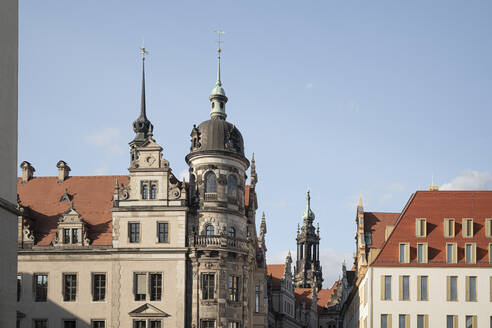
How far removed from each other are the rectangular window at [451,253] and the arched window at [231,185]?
56.0ft

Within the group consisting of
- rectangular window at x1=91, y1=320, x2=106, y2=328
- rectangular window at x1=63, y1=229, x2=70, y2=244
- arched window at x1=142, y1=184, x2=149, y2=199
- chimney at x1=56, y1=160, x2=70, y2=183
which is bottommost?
rectangular window at x1=91, y1=320, x2=106, y2=328

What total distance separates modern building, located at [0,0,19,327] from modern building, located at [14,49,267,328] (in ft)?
79.0

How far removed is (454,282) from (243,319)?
16.2 metres

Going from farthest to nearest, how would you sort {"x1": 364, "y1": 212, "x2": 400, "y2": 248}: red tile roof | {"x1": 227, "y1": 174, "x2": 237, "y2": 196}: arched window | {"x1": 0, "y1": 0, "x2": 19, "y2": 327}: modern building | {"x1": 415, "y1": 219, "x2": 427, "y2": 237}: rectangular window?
{"x1": 364, "y1": 212, "x2": 400, "y2": 248}: red tile roof, {"x1": 227, "y1": 174, "x2": 237, "y2": 196}: arched window, {"x1": 415, "y1": 219, "x2": 427, "y2": 237}: rectangular window, {"x1": 0, "y1": 0, "x2": 19, "y2": 327}: modern building

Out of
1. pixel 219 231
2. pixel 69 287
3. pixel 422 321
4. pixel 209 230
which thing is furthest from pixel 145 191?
pixel 422 321

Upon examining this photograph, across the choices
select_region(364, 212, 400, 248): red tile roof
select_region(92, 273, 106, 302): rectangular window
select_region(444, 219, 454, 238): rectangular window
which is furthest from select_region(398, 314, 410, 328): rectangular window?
select_region(92, 273, 106, 302): rectangular window

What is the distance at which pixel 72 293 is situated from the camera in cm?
6469

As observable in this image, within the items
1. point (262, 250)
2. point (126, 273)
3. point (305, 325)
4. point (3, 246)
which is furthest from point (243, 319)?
point (305, 325)

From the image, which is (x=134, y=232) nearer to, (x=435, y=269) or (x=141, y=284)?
(x=141, y=284)

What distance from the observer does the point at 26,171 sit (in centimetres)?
7262

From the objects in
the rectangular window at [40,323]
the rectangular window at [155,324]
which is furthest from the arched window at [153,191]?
the rectangular window at [40,323]

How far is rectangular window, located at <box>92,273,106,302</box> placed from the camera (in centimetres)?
6444

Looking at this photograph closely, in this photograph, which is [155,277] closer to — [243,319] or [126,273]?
[126,273]

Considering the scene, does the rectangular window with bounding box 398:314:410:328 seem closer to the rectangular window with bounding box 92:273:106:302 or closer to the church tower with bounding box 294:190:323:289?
the rectangular window with bounding box 92:273:106:302
